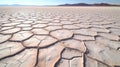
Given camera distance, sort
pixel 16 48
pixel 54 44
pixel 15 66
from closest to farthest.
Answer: pixel 15 66, pixel 16 48, pixel 54 44

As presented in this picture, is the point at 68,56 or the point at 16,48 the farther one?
the point at 16,48

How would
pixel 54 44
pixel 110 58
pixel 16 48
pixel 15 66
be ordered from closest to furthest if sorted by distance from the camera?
pixel 15 66
pixel 110 58
pixel 16 48
pixel 54 44

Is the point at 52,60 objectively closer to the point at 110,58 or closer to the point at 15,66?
the point at 15,66

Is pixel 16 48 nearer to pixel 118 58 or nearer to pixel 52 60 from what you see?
pixel 52 60

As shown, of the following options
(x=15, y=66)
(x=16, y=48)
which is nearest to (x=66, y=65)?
(x=15, y=66)

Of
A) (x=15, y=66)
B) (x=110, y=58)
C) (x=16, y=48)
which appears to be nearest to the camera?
(x=15, y=66)

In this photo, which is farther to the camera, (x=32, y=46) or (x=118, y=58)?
(x=32, y=46)

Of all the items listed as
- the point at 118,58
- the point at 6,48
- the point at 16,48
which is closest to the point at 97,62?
the point at 118,58

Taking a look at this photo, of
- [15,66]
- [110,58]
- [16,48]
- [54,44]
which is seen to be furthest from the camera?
[54,44]
